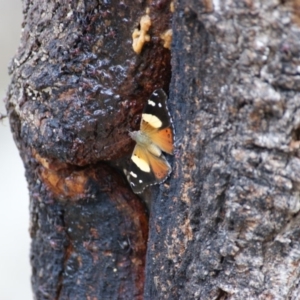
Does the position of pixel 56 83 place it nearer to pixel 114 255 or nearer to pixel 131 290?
pixel 114 255

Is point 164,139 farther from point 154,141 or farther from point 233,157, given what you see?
point 233,157

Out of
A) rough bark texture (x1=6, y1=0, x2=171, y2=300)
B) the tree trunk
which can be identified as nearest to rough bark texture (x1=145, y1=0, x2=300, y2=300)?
the tree trunk

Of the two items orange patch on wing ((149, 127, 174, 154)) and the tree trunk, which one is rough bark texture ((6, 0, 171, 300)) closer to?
the tree trunk

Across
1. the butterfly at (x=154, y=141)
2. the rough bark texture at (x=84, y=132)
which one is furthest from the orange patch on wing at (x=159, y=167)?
the rough bark texture at (x=84, y=132)

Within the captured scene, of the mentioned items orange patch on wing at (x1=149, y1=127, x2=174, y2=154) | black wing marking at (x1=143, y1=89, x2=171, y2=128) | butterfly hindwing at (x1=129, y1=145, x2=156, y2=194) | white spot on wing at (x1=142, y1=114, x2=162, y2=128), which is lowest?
butterfly hindwing at (x1=129, y1=145, x2=156, y2=194)

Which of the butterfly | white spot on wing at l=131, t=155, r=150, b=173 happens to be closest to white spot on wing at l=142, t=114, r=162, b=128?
the butterfly

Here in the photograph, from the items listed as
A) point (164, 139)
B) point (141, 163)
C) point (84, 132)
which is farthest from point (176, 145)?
point (84, 132)

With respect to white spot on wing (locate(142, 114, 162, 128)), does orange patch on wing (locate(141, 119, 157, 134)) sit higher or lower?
lower

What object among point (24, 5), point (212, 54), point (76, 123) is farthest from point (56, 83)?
point (212, 54)

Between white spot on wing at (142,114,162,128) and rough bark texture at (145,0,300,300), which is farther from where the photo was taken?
white spot on wing at (142,114,162,128)
